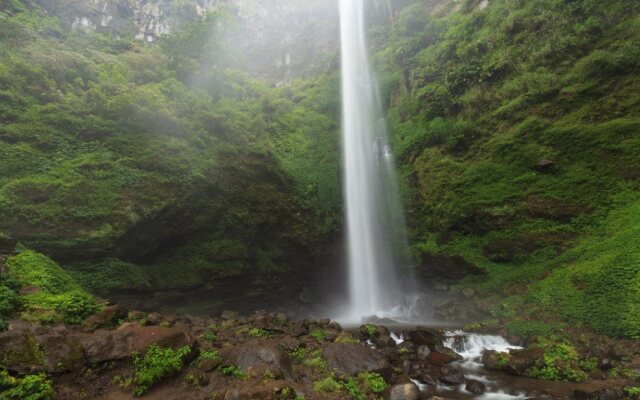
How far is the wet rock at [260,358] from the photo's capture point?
727 centimetres

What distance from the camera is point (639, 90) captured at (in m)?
14.2

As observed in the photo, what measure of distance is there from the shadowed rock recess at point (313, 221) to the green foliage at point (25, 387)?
1.1 inches

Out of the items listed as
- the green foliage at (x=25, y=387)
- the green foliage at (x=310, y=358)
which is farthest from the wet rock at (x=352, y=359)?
the green foliage at (x=25, y=387)

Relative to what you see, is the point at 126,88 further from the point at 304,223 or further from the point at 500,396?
the point at 500,396

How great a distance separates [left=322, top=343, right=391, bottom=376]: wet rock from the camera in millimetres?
8227

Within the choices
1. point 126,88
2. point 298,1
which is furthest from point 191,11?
point 126,88

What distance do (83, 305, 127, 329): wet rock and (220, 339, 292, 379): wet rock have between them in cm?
289

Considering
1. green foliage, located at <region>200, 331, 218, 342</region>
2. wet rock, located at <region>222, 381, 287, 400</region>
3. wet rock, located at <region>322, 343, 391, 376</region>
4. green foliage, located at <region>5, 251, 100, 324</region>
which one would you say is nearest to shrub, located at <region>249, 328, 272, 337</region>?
green foliage, located at <region>200, 331, 218, 342</region>

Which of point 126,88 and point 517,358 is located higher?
point 126,88

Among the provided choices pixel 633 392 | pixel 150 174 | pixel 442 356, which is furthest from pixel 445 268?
pixel 150 174

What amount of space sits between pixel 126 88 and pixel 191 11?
1335 inches

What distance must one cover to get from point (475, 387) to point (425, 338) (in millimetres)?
3044

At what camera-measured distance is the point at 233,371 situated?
7.20m

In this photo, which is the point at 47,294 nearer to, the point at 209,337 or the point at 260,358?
the point at 209,337
